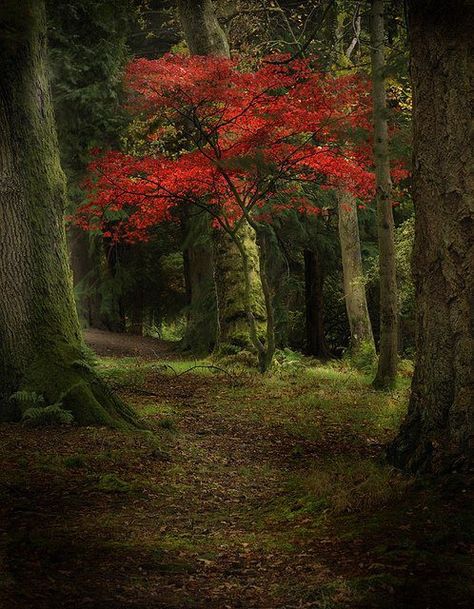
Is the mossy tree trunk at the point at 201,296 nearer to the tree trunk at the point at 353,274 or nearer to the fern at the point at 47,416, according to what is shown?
the tree trunk at the point at 353,274

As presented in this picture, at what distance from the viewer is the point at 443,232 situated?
5078 millimetres

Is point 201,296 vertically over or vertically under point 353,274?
under

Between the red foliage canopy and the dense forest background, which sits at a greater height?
the red foliage canopy

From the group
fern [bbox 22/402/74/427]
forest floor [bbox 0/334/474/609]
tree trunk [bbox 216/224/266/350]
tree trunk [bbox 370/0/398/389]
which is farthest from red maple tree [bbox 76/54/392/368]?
fern [bbox 22/402/74/427]

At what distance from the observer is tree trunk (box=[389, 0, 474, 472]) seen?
4930mm

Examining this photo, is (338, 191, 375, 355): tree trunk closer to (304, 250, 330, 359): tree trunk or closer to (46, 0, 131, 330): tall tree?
(304, 250, 330, 359): tree trunk

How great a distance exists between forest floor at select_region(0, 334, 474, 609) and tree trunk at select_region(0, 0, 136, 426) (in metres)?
0.51

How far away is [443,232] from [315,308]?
1279 cm

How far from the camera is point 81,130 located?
1888 cm

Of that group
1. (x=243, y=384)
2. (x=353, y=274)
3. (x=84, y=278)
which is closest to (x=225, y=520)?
(x=243, y=384)

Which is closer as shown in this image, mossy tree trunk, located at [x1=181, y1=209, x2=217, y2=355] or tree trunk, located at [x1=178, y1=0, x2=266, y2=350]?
tree trunk, located at [x1=178, y1=0, x2=266, y2=350]

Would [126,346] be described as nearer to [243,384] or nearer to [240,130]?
[243,384]

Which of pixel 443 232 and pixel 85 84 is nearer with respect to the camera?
pixel 443 232

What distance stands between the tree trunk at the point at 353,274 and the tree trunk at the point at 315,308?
6.88 feet
